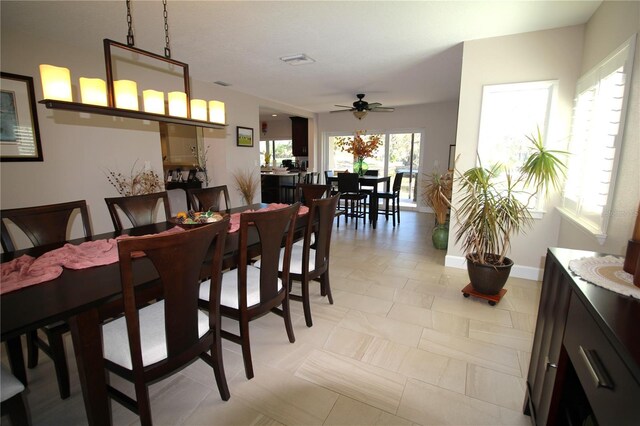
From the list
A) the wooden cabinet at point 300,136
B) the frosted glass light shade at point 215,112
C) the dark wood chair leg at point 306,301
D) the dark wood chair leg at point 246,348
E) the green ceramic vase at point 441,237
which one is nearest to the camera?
the dark wood chair leg at point 246,348

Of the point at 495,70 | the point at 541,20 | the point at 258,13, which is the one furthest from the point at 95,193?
the point at 541,20

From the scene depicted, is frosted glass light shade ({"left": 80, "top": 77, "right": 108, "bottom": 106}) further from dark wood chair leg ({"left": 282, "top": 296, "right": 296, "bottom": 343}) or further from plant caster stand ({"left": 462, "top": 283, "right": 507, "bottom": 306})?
plant caster stand ({"left": 462, "top": 283, "right": 507, "bottom": 306})

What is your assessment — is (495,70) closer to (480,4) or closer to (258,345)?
(480,4)

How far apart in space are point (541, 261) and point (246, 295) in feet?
10.3

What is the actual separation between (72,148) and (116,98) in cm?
227

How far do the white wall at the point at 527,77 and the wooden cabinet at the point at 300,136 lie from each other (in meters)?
5.72

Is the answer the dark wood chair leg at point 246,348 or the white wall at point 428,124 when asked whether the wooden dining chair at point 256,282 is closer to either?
the dark wood chair leg at point 246,348

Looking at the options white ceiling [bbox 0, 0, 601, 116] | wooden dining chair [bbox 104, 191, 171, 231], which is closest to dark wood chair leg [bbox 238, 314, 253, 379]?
wooden dining chair [bbox 104, 191, 171, 231]

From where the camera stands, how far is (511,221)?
2617mm

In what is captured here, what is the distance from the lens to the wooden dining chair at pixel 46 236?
155 cm

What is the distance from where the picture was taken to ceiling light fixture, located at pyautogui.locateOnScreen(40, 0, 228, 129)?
1521mm

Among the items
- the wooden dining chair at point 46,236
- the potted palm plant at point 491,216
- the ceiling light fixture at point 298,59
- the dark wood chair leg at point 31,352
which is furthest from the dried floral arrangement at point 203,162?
the potted palm plant at point 491,216

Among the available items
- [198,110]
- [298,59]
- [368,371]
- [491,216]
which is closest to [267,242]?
[368,371]

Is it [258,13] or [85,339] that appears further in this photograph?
[258,13]
